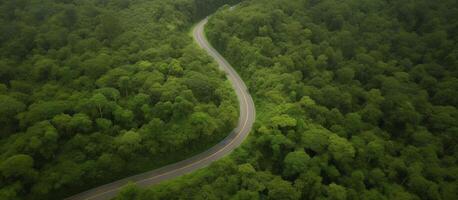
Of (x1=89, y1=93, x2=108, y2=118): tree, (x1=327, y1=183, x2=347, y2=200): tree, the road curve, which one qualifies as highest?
(x1=89, y1=93, x2=108, y2=118): tree

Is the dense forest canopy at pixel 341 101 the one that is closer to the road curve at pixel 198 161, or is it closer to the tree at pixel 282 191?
the tree at pixel 282 191

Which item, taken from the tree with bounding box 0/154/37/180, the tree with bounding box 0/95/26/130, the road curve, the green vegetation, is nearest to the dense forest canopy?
the road curve

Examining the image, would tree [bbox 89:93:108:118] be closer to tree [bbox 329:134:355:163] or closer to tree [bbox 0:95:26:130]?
tree [bbox 0:95:26:130]

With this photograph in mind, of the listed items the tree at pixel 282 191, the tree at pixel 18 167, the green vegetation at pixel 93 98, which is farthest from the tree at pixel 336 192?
the tree at pixel 18 167

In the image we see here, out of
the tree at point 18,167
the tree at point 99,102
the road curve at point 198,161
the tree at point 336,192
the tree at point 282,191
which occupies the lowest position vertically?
the tree at point 336,192

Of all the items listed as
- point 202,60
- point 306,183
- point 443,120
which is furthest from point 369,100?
point 202,60

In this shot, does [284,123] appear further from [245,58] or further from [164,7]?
[164,7]
